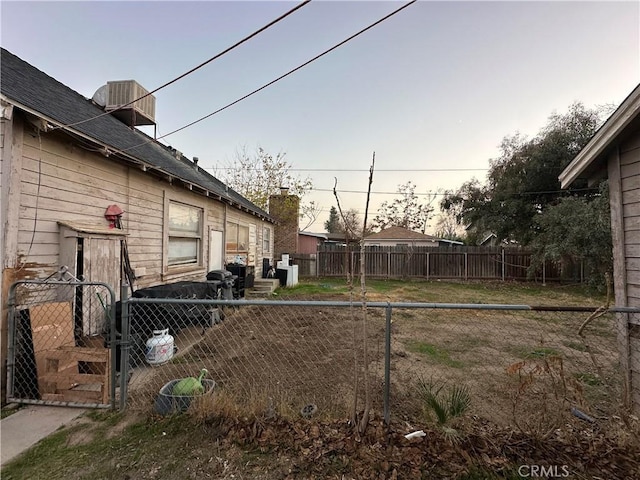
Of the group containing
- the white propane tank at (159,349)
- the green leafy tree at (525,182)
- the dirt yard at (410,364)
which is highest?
the green leafy tree at (525,182)

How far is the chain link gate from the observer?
2639mm

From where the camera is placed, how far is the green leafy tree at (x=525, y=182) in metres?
13.4

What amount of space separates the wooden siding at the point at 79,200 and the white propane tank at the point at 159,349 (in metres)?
1.44

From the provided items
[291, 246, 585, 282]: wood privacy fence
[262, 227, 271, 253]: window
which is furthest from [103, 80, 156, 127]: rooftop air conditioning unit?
[291, 246, 585, 282]: wood privacy fence

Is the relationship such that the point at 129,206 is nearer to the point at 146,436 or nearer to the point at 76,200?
the point at 76,200

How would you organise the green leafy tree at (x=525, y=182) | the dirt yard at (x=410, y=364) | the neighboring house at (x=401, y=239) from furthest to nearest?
the neighboring house at (x=401, y=239) < the green leafy tree at (x=525, y=182) < the dirt yard at (x=410, y=364)

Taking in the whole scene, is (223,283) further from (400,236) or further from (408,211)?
(408,211)

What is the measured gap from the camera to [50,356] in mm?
2738

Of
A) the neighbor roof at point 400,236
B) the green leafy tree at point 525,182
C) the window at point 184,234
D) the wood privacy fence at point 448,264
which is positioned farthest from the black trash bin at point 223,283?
the neighbor roof at point 400,236

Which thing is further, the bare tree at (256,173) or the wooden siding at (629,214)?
the bare tree at (256,173)

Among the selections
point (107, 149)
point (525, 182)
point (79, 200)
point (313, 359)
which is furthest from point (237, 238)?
point (525, 182)

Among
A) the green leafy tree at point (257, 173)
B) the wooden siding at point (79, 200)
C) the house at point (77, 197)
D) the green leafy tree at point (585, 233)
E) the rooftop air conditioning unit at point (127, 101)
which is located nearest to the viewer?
the house at point (77, 197)

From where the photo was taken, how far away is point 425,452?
6.59 feet

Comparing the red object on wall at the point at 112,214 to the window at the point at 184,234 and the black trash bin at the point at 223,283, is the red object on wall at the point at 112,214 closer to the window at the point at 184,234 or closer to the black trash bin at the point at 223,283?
the window at the point at 184,234
